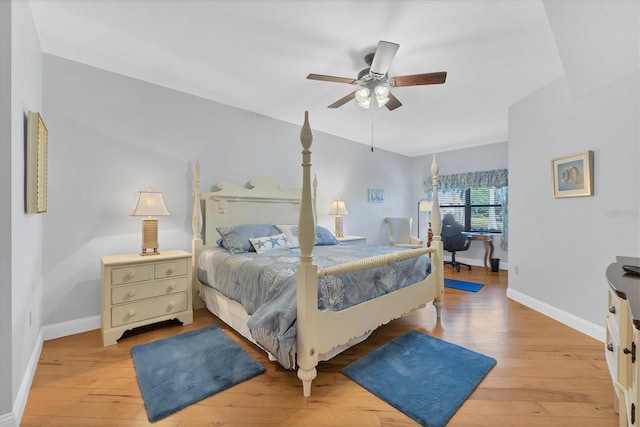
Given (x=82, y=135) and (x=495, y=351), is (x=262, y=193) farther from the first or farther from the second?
(x=495, y=351)

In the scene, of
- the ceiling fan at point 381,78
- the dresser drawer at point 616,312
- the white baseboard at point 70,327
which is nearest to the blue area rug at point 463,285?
the dresser drawer at point 616,312

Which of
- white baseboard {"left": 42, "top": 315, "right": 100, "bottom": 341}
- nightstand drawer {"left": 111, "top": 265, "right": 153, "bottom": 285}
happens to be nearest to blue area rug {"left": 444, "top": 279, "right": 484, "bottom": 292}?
nightstand drawer {"left": 111, "top": 265, "right": 153, "bottom": 285}

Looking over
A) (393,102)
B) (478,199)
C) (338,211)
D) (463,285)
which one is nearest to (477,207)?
(478,199)

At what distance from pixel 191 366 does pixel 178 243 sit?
4.99 feet

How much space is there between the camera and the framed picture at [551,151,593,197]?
245 cm

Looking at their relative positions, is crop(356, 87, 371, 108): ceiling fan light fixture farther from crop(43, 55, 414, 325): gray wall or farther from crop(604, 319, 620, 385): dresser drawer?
crop(604, 319, 620, 385): dresser drawer

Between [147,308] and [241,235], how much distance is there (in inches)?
41.8

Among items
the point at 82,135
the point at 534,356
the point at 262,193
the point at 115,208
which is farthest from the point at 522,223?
the point at 82,135

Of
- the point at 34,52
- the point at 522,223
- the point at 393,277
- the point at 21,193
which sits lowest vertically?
the point at 393,277

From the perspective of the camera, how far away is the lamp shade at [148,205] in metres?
2.54

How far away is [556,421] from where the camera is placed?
1445mm

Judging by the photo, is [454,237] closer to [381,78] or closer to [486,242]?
[486,242]

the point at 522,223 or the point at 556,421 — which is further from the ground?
the point at 522,223

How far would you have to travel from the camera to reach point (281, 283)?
1896 millimetres
